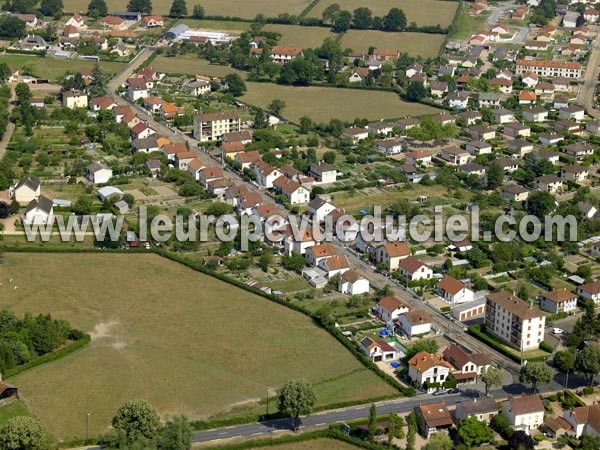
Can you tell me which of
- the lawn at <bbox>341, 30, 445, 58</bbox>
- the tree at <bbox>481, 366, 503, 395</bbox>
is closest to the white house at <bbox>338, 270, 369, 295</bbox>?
the tree at <bbox>481, 366, 503, 395</bbox>

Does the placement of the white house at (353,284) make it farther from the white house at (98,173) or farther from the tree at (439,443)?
the white house at (98,173)

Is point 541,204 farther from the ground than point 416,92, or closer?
closer

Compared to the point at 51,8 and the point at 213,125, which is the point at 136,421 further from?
the point at 51,8

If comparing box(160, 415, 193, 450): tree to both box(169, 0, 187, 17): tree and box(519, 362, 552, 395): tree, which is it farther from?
box(169, 0, 187, 17): tree

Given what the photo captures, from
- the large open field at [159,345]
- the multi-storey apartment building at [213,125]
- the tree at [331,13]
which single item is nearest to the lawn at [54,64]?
the multi-storey apartment building at [213,125]

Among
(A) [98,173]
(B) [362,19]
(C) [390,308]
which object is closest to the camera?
(C) [390,308]

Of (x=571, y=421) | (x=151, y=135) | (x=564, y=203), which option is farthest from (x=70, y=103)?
(x=571, y=421)

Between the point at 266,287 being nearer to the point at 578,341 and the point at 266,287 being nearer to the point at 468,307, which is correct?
the point at 468,307

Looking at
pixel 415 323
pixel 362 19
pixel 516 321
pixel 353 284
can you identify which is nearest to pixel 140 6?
pixel 362 19
